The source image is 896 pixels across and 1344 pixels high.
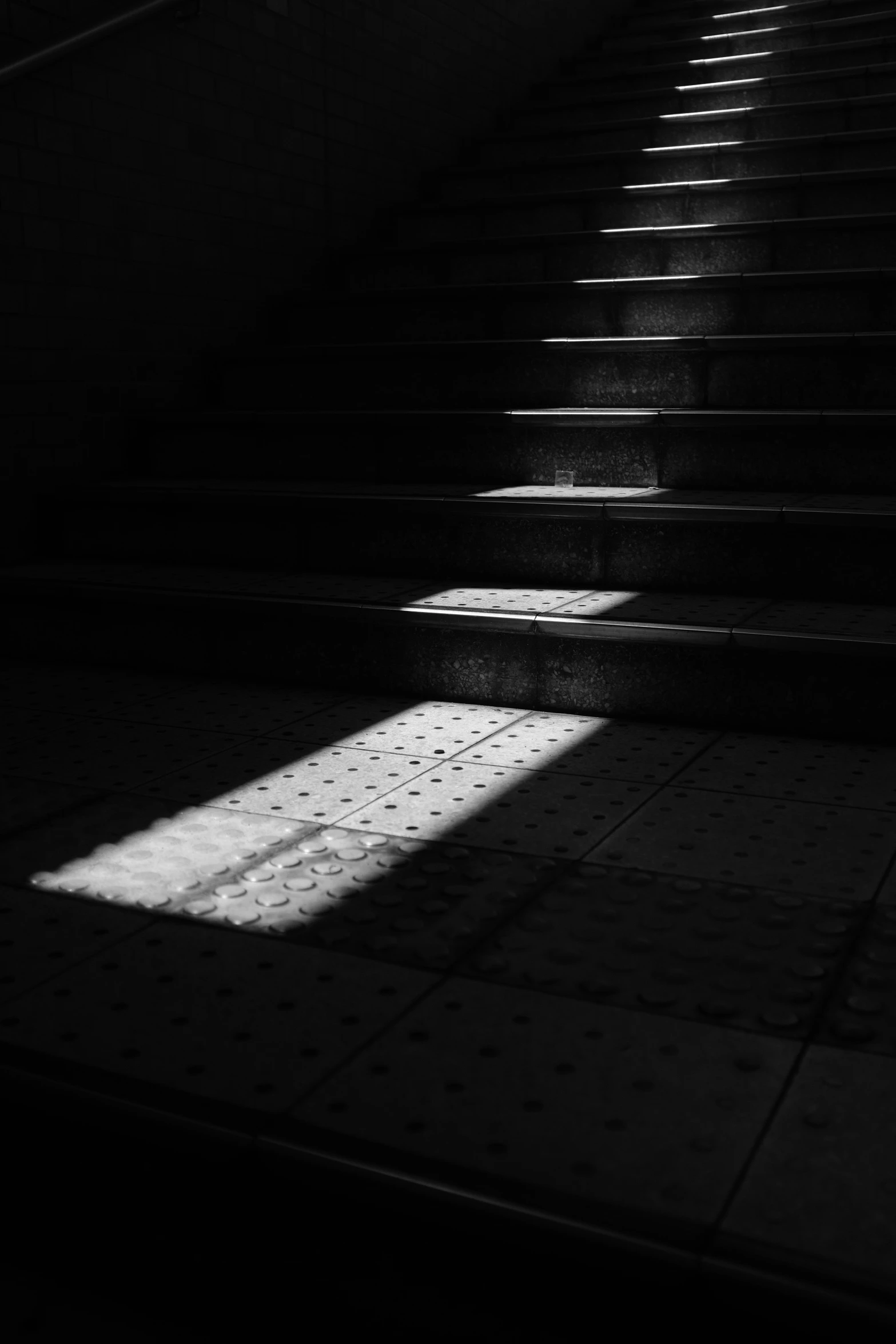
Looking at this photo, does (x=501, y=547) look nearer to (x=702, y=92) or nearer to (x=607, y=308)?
(x=607, y=308)

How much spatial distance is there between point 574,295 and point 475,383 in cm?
49

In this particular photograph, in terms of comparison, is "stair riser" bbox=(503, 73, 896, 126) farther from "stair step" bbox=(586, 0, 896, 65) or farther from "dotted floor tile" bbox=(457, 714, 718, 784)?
"dotted floor tile" bbox=(457, 714, 718, 784)

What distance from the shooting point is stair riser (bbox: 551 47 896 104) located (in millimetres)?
5512

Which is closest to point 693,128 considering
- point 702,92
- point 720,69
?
point 702,92

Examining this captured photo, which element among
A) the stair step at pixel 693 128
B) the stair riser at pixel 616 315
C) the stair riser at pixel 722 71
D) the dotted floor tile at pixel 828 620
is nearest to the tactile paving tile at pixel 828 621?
the dotted floor tile at pixel 828 620

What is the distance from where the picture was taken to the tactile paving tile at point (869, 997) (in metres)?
1.52

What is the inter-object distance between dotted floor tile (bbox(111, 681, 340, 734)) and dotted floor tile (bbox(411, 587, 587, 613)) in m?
0.36

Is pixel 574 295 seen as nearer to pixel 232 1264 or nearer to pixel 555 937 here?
pixel 555 937

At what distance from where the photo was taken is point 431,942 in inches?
71.1

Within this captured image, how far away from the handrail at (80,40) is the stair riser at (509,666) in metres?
1.46

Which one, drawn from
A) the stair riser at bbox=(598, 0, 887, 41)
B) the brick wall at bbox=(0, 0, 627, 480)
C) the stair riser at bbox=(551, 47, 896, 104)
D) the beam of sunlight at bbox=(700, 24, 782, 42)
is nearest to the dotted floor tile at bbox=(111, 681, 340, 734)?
the brick wall at bbox=(0, 0, 627, 480)

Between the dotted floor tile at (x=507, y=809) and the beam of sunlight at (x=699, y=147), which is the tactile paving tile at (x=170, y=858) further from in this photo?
the beam of sunlight at (x=699, y=147)

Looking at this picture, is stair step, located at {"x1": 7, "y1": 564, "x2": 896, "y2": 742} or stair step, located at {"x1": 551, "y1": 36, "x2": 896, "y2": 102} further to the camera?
stair step, located at {"x1": 551, "y1": 36, "x2": 896, "y2": 102}

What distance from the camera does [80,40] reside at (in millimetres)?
3697
